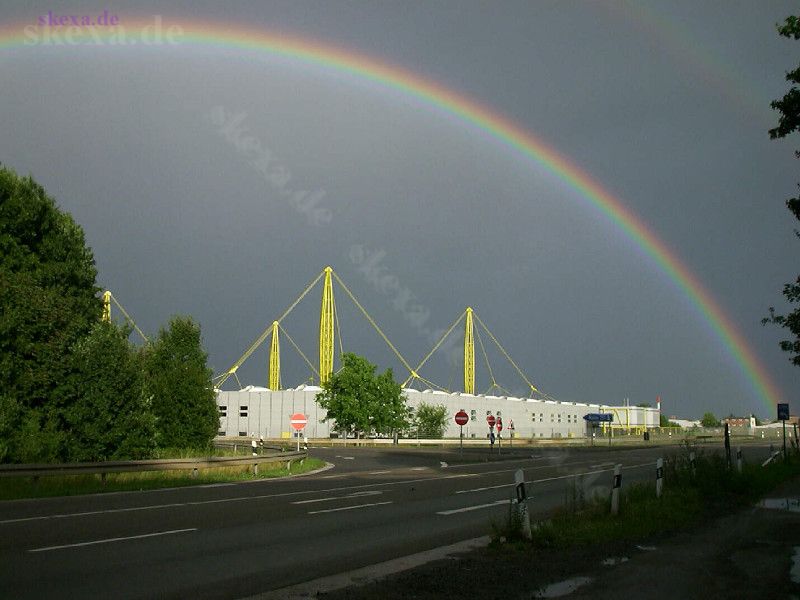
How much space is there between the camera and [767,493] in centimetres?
2189

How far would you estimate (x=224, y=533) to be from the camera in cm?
1362

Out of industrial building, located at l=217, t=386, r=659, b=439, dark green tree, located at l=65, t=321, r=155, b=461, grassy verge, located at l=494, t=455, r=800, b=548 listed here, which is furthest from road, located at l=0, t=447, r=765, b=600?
industrial building, located at l=217, t=386, r=659, b=439

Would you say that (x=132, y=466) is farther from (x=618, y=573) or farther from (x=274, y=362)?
(x=274, y=362)

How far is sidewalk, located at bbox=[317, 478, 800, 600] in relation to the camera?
28.0 feet

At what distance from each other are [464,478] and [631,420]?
458ft

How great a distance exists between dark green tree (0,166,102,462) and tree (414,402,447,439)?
66687 millimetres

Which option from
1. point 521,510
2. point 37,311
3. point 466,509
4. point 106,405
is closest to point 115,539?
point 521,510

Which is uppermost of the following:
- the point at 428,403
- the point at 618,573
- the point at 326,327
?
the point at 326,327

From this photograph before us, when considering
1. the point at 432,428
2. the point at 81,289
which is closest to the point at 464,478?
the point at 81,289

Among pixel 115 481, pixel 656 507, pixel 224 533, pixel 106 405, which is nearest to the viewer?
pixel 224 533

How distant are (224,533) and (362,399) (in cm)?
6867

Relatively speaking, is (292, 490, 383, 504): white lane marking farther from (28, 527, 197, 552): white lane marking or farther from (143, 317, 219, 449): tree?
(143, 317, 219, 449): tree

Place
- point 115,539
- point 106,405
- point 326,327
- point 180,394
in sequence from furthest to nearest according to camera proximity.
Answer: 1. point 326,327
2. point 180,394
3. point 106,405
4. point 115,539

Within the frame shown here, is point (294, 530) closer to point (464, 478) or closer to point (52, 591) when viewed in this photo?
point (52, 591)
